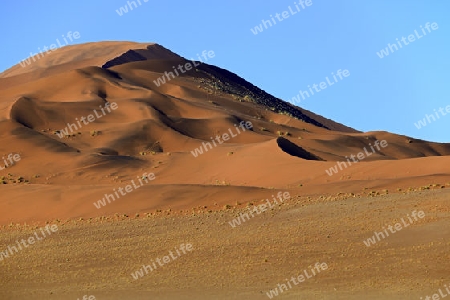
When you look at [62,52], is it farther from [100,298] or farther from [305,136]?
[100,298]

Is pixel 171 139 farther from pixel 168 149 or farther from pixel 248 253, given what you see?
pixel 248 253

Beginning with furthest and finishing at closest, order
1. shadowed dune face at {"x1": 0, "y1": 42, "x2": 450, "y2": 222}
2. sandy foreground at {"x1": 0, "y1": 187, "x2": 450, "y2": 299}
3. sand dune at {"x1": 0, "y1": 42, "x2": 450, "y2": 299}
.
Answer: shadowed dune face at {"x1": 0, "y1": 42, "x2": 450, "y2": 222} → sand dune at {"x1": 0, "y1": 42, "x2": 450, "y2": 299} → sandy foreground at {"x1": 0, "y1": 187, "x2": 450, "y2": 299}

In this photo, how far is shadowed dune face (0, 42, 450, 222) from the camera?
111 feet

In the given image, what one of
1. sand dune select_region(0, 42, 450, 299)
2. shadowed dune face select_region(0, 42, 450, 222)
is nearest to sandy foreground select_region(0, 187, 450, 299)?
sand dune select_region(0, 42, 450, 299)

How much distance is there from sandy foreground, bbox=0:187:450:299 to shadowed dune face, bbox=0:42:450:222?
351 centimetres

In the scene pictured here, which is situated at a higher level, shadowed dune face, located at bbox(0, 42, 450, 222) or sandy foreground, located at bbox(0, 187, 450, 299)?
shadowed dune face, located at bbox(0, 42, 450, 222)

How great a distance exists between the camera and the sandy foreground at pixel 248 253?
16781mm

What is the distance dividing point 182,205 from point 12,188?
32.5 feet

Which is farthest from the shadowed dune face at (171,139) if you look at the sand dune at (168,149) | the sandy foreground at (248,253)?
the sandy foreground at (248,253)

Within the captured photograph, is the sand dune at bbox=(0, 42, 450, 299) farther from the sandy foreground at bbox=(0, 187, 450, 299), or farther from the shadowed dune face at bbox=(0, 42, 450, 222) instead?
the sandy foreground at bbox=(0, 187, 450, 299)

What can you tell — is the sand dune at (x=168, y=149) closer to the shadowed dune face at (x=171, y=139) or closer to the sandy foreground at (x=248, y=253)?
the shadowed dune face at (x=171, y=139)

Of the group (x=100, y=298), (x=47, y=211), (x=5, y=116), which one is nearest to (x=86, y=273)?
(x=100, y=298)

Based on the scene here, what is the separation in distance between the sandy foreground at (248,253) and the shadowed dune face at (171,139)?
3.51 metres

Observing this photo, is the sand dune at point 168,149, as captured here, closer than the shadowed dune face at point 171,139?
Yes
